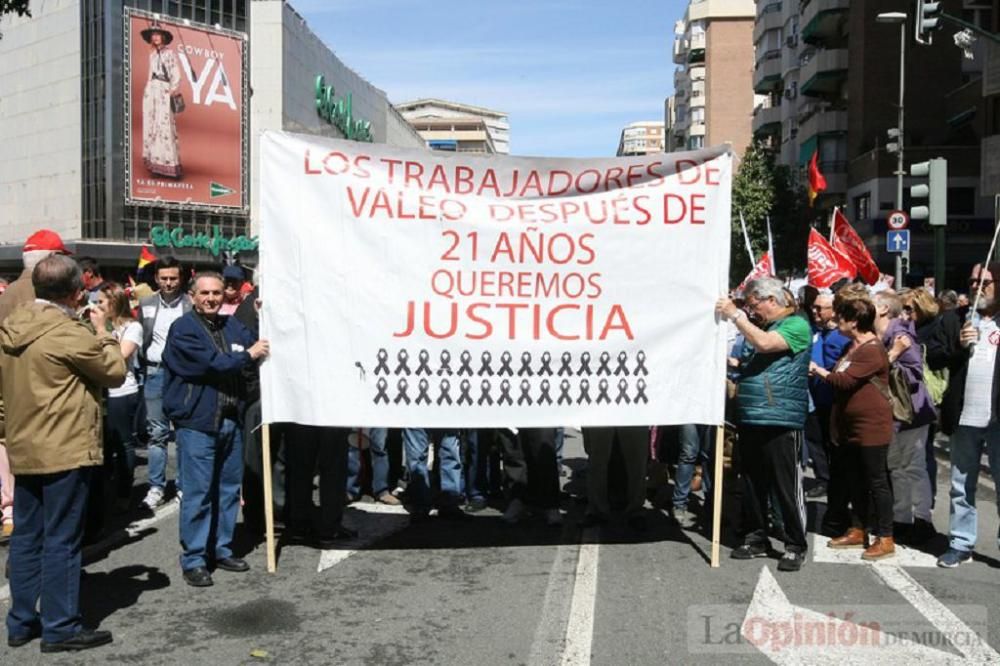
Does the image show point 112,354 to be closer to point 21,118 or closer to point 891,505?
point 891,505

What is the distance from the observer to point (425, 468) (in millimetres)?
8023

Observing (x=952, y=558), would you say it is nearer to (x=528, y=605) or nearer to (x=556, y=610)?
(x=556, y=610)

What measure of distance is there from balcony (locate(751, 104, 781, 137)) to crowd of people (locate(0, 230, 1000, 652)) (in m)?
57.9

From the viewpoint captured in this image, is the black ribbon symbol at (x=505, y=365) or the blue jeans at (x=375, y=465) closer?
the black ribbon symbol at (x=505, y=365)

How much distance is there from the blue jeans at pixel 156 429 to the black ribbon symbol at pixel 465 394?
10.6 ft

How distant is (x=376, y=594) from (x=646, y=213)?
111 inches

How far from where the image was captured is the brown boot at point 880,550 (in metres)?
6.72

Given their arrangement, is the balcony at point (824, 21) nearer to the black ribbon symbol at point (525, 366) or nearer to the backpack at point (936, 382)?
the backpack at point (936, 382)

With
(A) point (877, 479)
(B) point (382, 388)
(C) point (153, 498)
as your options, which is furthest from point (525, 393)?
(C) point (153, 498)

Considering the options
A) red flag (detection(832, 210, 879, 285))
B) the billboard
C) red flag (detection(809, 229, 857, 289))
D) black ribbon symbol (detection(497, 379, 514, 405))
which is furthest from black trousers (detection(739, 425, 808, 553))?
the billboard

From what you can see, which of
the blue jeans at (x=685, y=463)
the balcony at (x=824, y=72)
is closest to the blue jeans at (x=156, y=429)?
the blue jeans at (x=685, y=463)

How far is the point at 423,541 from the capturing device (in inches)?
283

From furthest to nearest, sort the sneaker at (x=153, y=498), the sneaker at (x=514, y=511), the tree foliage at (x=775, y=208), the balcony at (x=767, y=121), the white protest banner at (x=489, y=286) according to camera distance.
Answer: the balcony at (x=767, y=121)
the tree foliage at (x=775, y=208)
the sneaker at (x=153, y=498)
the sneaker at (x=514, y=511)
the white protest banner at (x=489, y=286)

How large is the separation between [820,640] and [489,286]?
275 centimetres
